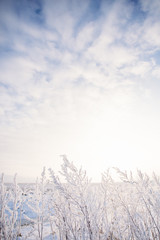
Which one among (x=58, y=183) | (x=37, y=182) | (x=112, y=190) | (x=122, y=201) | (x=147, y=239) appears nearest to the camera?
(x=58, y=183)

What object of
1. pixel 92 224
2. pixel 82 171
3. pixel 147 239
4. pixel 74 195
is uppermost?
pixel 82 171

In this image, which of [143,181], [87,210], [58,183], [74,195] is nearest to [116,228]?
[143,181]

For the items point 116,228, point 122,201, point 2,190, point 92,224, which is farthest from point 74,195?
point 2,190

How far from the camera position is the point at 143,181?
3658 mm

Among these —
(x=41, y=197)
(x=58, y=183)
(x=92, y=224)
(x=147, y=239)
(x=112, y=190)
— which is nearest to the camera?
(x=92, y=224)

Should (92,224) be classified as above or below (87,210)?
below

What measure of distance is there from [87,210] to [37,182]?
9.95ft

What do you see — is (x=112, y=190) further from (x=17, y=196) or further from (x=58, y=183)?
(x=17, y=196)

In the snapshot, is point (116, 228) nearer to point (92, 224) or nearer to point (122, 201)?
point (122, 201)

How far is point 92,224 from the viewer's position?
7.99 ft

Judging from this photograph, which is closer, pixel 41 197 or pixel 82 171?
pixel 82 171

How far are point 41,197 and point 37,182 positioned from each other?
2.15 ft

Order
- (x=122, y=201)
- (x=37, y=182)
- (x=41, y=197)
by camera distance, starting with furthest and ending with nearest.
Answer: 1. (x=37, y=182)
2. (x=41, y=197)
3. (x=122, y=201)

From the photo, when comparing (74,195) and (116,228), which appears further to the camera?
(116,228)
